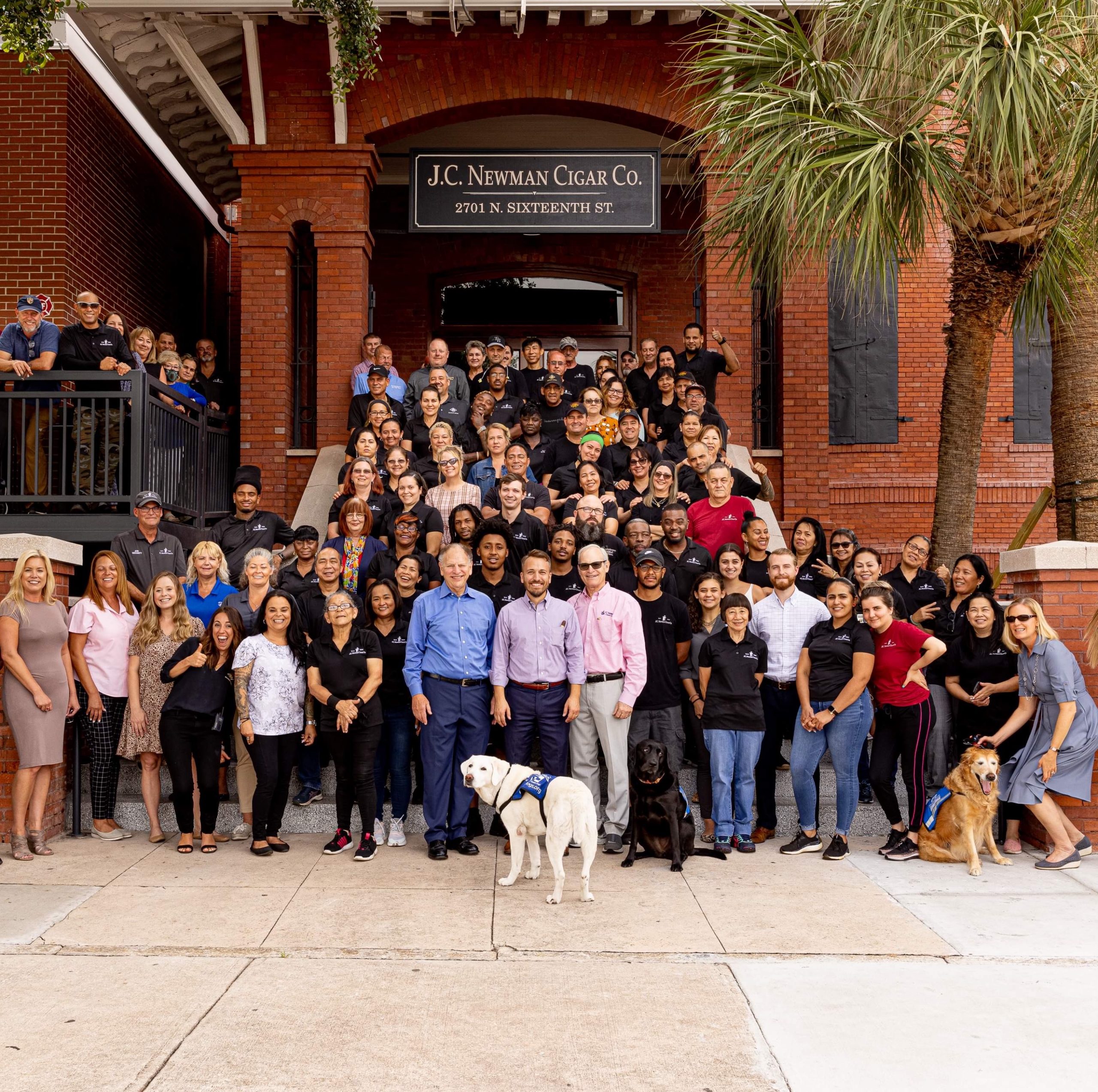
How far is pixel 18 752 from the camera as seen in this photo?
7.68 m

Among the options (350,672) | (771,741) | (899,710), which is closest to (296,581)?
(350,672)

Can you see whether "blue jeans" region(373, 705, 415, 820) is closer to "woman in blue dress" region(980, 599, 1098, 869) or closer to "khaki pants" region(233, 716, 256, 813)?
"khaki pants" region(233, 716, 256, 813)

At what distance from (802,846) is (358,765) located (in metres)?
3.03

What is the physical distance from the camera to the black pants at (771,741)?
8031 mm

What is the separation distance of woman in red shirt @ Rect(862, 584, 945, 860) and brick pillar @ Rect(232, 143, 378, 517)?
24.1ft

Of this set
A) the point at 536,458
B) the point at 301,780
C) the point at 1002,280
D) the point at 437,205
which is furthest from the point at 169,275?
the point at 1002,280

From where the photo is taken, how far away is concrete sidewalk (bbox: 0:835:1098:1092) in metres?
4.42

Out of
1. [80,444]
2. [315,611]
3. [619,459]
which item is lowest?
[315,611]

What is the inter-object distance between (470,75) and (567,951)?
10723 mm

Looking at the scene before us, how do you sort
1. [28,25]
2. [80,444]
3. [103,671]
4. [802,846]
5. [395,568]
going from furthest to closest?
[80,444], [28,25], [395,568], [103,671], [802,846]

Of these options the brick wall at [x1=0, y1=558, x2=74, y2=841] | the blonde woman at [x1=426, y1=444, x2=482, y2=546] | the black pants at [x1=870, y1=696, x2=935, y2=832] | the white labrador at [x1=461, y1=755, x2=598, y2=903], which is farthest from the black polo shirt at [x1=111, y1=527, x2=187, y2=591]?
the black pants at [x1=870, y1=696, x2=935, y2=832]

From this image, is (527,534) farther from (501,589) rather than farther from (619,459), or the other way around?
(619,459)

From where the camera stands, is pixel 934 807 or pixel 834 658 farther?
pixel 834 658

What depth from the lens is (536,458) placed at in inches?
433
